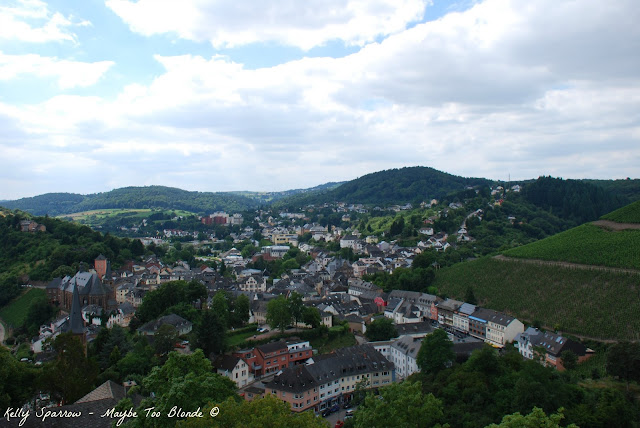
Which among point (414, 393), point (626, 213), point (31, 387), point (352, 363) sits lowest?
point (352, 363)

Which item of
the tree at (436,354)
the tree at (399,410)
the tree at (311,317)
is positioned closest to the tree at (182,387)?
the tree at (399,410)

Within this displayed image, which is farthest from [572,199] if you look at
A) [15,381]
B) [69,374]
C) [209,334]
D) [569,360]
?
[15,381]

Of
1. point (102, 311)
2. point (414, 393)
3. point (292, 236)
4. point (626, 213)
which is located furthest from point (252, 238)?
point (414, 393)

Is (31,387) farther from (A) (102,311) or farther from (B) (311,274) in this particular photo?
(B) (311,274)

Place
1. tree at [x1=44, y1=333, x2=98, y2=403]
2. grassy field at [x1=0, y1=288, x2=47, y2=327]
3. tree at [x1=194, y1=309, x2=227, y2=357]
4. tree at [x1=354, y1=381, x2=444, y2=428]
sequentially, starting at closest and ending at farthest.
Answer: tree at [x1=354, y1=381, x2=444, y2=428] < tree at [x1=44, y1=333, x2=98, y2=403] < tree at [x1=194, y1=309, x2=227, y2=357] < grassy field at [x1=0, y1=288, x2=47, y2=327]

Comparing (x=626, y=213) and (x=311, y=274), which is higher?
(x=626, y=213)

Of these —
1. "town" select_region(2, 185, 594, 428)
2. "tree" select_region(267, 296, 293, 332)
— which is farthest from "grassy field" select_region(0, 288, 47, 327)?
"tree" select_region(267, 296, 293, 332)

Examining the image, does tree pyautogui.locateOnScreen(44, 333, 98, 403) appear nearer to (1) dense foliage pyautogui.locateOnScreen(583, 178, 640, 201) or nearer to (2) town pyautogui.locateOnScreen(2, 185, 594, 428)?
(2) town pyautogui.locateOnScreen(2, 185, 594, 428)
